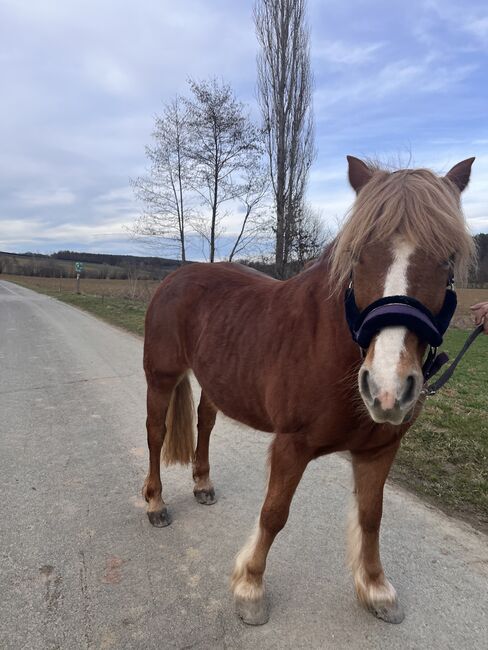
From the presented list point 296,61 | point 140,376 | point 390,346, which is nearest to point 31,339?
point 140,376

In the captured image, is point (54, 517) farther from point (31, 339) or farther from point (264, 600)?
point (31, 339)

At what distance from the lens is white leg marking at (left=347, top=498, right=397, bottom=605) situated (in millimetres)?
2004

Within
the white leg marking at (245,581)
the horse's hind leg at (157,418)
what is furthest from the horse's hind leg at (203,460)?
the white leg marking at (245,581)

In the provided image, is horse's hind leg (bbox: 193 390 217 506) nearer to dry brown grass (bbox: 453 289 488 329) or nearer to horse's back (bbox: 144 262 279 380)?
horse's back (bbox: 144 262 279 380)

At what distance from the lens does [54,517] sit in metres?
2.74

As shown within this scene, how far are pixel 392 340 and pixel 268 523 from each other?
1.16m

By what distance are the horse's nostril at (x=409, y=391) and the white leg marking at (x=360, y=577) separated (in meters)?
1.21

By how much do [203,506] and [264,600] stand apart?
1058 millimetres

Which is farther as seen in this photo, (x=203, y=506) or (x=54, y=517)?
(x=203, y=506)

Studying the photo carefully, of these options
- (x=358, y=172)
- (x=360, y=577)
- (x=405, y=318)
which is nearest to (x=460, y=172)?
(x=358, y=172)

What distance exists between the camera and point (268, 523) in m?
1.98

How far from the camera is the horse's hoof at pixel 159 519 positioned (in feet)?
8.97

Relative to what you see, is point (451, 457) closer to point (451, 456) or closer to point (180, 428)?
point (451, 456)

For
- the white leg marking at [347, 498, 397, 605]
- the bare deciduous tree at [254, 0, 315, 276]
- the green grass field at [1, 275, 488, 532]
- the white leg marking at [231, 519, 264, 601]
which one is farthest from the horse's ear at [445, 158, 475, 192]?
the bare deciduous tree at [254, 0, 315, 276]
